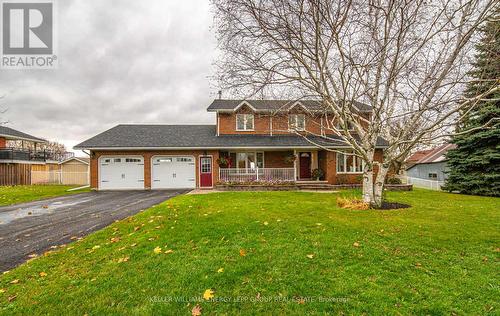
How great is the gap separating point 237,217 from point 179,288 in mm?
3654

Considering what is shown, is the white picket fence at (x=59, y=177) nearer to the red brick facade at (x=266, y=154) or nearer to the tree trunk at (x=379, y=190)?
the red brick facade at (x=266, y=154)

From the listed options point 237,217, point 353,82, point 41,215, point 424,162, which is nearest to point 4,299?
point 237,217

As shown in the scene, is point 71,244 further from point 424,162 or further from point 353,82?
point 424,162

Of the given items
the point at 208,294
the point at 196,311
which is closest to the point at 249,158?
the point at 208,294

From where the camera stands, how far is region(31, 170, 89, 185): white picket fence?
23297 millimetres

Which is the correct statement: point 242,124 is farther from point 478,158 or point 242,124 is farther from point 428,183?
point 428,183

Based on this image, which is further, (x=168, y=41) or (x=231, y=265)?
(x=168, y=41)

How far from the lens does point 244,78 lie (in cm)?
836

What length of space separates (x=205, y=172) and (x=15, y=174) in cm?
2069

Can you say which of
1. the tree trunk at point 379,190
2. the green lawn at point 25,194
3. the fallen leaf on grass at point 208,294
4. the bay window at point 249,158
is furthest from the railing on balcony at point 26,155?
the tree trunk at point 379,190

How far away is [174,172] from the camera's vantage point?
56.1 ft

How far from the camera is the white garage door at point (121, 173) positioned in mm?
16703

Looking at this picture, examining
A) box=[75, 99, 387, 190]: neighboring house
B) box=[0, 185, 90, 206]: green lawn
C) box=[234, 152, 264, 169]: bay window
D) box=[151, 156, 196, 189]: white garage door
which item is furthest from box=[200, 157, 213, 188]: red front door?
box=[0, 185, 90, 206]: green lawn

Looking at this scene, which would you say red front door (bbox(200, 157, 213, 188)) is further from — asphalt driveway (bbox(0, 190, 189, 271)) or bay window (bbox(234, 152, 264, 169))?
asphalt driveway (bbox(0, 190, 189, 271))
